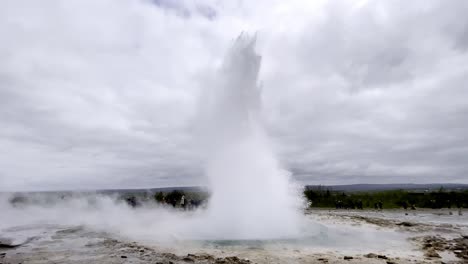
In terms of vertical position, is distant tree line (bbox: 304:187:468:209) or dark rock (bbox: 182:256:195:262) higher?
distant tree line (bbox: 304:187:468:209)

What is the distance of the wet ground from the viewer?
Answer: 15.0 meters

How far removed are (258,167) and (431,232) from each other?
10.8 meters

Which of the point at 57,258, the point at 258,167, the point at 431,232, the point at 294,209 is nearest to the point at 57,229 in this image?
the point at 57,258

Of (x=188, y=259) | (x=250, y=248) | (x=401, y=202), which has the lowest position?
(x=188, y=259)

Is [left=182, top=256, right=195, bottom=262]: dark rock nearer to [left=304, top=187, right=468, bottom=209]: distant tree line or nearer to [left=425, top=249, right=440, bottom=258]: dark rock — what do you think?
[left=425, top=249, right=440, bottom=258]: dark rock

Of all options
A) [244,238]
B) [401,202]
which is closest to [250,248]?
[244,238]

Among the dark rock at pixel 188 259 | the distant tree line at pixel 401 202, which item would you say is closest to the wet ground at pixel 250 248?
the dark rock at pixel 188 259

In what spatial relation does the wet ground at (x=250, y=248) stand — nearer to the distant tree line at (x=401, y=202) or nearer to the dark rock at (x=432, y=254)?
the dark rock at (x=432, y=254)

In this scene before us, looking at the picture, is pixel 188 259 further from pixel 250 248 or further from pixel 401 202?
pixel 401 202

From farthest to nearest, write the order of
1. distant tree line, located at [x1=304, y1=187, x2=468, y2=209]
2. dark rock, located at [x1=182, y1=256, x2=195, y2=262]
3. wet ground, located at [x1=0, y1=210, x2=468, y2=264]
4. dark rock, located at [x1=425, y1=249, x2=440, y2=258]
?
distant tree line, located at [x1=304, y1=187, x2=468, y2=209], dark rock, located at [x1=425, y1=249, x2=440, y2=258], wet ground, located at [x1=0, y1=210, x2=468, y2=264], dark rock, located at [x1=182, y1=256, x2=195, y2=262]

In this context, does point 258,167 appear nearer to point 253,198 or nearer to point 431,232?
point 253,198

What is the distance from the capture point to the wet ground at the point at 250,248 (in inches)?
591

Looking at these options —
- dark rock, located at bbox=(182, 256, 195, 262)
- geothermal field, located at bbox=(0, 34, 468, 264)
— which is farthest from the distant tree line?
dark rock, located at bbox=(182, 256, 195, 262)

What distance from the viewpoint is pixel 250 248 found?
1725cm
